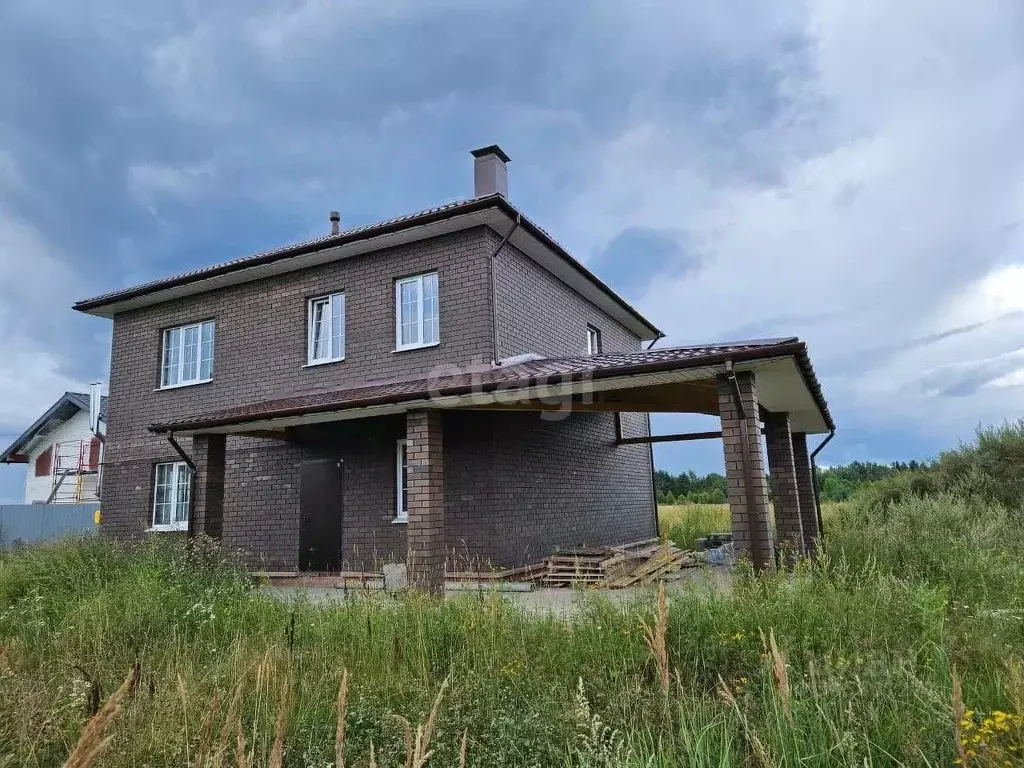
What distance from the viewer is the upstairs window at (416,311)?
10938 mm

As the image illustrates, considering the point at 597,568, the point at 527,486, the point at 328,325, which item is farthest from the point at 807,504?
the point at 328,325

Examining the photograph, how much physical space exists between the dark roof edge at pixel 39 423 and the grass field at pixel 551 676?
80.1 ft

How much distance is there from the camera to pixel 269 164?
1049cm

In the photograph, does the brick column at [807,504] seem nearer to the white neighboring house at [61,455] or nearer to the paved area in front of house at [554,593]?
the paved area in front of house at [554,593]

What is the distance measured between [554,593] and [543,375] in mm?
3354

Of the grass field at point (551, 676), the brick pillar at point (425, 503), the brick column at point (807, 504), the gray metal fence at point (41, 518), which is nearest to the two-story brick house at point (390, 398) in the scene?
the brick pillar at point (425, 503)

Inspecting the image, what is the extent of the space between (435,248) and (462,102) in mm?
2609

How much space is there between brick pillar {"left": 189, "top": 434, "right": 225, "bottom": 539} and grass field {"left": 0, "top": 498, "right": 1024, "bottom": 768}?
13.2 feet

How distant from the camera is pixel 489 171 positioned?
1143cm

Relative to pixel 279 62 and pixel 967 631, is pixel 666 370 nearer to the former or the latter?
pixel 967 631

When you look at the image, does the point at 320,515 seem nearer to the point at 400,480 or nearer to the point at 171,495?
the point at 400,480

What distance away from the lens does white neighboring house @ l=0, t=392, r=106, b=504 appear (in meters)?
26.6

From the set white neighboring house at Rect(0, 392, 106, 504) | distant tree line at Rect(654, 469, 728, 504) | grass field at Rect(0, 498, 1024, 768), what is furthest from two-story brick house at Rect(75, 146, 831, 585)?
distant tree line at Rect(654, 469, 728, 504)

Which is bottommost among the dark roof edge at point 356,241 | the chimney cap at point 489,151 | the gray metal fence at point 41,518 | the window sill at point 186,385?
the gray metal fence at point 41,518
